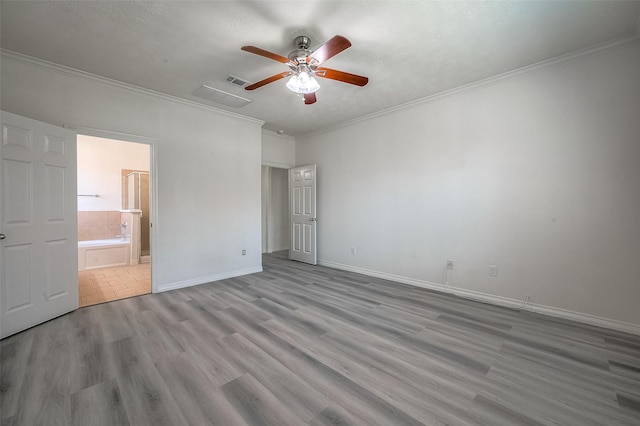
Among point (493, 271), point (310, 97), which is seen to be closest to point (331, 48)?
point (310, 97)

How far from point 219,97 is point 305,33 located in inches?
76.5

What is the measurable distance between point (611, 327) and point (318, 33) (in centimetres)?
417

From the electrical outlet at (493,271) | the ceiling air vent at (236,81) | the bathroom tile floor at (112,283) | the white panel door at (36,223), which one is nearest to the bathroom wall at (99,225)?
the bathroom tile floor at (112,283)

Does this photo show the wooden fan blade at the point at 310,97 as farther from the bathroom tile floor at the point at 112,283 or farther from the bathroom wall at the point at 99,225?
the bathroom wall at the point at 99,225

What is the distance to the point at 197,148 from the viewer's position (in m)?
4.14

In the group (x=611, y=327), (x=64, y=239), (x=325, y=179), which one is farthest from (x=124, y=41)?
(x=611, y=327)

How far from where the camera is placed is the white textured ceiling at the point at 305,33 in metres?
2.14

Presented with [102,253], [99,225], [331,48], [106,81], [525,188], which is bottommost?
[102,253]

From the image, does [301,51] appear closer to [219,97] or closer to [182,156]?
[219,97]

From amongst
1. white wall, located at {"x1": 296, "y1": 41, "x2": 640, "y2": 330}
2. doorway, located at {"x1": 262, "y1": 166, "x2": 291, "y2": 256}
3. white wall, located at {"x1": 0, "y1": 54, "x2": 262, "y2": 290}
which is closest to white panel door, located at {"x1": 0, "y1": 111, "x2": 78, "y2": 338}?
white wall, located at {"x1": 0, "y1": 54, "x2": 262, "y2": 290}

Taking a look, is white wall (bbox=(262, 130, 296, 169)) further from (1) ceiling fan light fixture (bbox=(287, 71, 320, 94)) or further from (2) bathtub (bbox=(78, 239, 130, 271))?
(2) bathtub (bbox=(78, 239, 130, 271))

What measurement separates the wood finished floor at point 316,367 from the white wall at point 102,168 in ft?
12.1

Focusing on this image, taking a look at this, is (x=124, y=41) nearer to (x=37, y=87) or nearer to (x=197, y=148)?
(x=37, y=87)

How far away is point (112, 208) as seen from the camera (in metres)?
5.91
